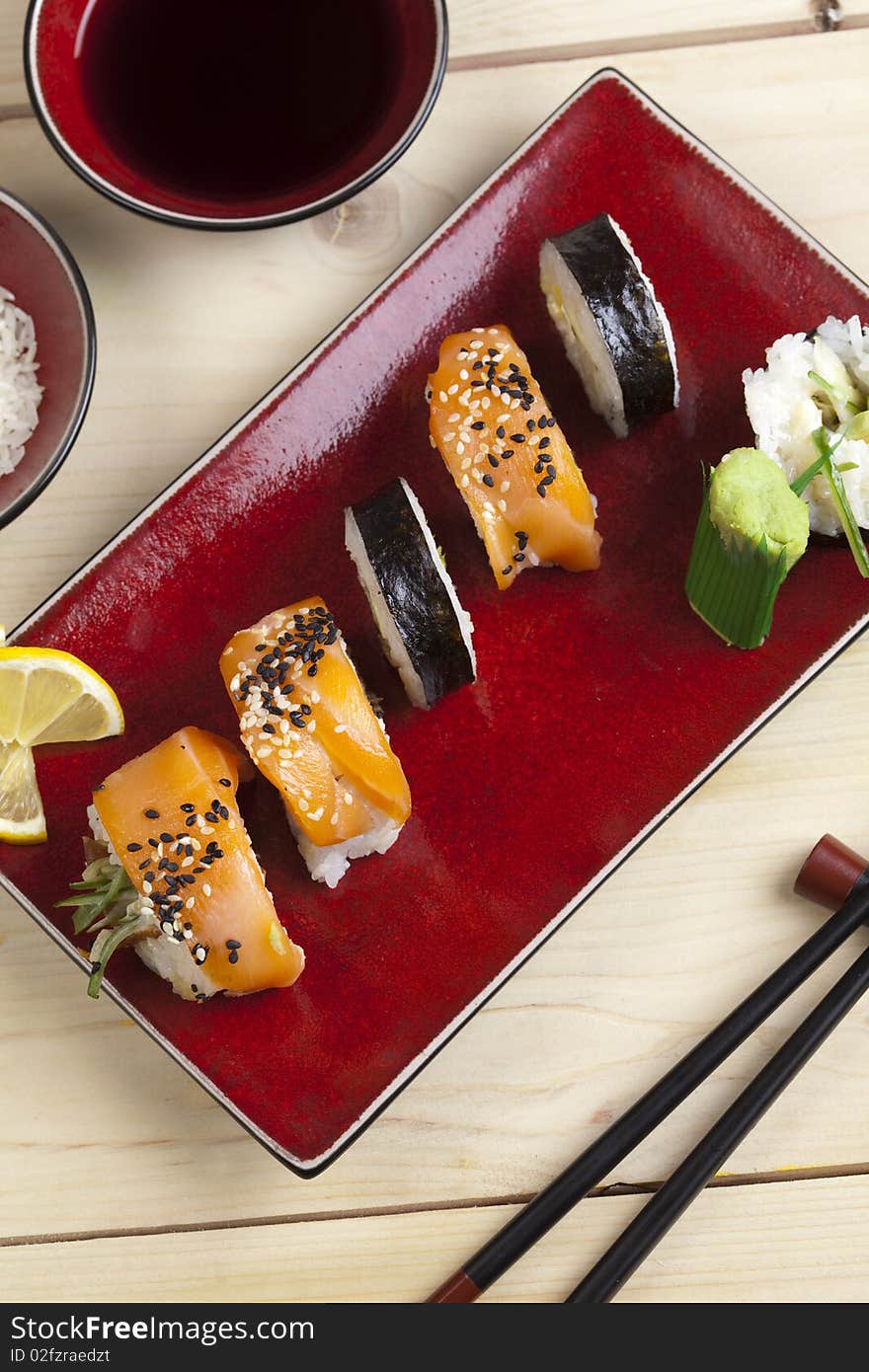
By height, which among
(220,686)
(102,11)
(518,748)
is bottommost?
(220,686)

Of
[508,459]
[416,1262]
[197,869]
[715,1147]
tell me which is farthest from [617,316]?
[416,1262]

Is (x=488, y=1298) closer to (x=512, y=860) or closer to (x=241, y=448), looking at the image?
(x=512, y=860)

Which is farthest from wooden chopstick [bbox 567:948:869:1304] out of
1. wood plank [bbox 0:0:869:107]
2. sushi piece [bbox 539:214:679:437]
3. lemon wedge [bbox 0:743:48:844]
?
wood plank [bbox 0:0:869:107]

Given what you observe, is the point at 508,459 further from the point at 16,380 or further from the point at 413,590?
the point at 16,380

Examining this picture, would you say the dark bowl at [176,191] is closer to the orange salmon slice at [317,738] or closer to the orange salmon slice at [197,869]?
the orange salmon slice at [317,738]

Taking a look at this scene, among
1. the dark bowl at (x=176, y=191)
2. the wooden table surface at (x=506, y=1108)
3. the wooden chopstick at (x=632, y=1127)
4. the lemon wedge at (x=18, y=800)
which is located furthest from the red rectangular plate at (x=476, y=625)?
the wooden chopstick at (x=632, y=1127)
